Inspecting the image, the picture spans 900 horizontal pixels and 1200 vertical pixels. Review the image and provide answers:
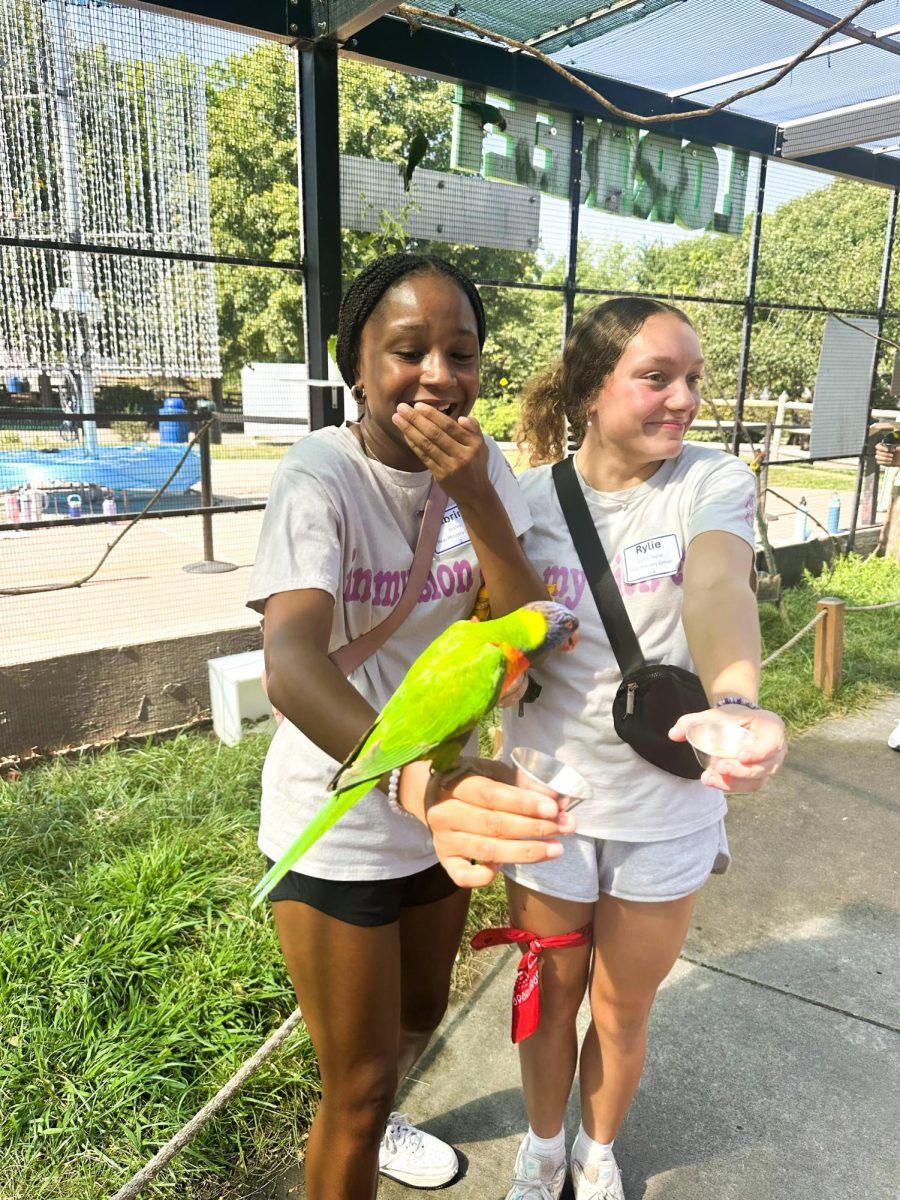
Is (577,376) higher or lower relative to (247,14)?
lower

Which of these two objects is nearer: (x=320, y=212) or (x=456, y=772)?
(x=456, y=772)

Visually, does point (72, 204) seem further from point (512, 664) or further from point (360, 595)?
point (512, 664)

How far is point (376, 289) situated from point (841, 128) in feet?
19.5

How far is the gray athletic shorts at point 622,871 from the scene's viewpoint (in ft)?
5.53

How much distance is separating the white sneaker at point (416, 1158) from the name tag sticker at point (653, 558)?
158cm

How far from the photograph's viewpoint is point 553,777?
1.08 meters

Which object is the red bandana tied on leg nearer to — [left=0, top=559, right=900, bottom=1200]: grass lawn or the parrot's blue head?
the parrot's blue head

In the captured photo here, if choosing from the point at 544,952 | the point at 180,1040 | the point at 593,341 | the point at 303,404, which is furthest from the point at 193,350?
the point at 544,952

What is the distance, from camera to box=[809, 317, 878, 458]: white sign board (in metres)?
7.27

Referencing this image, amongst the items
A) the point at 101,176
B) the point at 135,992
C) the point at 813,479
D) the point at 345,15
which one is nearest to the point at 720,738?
the point at 135,992

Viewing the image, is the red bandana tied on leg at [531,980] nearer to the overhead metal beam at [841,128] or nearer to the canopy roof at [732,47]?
the canopy roof at [732,47]

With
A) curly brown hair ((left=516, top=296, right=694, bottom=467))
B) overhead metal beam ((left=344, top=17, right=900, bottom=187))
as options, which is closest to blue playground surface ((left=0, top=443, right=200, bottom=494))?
overhead metal beam ((left=344, top=17, right=900, bottom=187))

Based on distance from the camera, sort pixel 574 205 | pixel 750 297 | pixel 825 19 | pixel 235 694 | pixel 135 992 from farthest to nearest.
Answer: pixel 750 297 → pixel 574 205 → pixel 235 694 → pixel 825 19 → pixel 135 992

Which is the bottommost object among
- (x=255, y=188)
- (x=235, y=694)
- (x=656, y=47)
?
(x=235, y=694)
